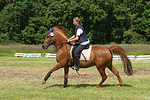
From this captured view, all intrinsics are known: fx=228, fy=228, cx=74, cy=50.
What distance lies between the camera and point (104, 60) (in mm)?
10539

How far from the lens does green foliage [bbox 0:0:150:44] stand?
54438mm

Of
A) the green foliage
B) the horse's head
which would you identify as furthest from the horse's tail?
the green foliage

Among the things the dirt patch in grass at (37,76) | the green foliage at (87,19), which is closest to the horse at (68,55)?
the dirt patch in grass at (37,76)

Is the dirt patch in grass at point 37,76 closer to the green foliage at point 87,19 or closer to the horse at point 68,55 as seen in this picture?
the horse at point 68,55

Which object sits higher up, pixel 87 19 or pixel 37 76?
pixel 87 19

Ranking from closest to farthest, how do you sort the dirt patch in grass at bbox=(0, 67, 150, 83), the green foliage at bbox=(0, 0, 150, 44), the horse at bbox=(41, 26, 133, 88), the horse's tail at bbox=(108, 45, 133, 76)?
the horse at bbox=(41, 26, 133, 88) < the horse's tail at bbox=(108, 45, 133, 76) < the dirt patch in grass at bbox=(0, 67, 150, 83) < the green foliage at bbox=(0, 0, 150, 44)

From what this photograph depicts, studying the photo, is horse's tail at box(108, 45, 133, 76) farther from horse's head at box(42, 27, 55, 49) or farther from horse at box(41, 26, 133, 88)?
horse's head at box(42, 27, 55, 49)

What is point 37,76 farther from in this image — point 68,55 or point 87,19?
point 87,19

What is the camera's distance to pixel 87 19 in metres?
56.8

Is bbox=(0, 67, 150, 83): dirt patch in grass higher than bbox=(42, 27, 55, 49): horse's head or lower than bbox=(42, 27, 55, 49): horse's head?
lower

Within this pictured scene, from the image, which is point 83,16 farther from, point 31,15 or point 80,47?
point 80,47

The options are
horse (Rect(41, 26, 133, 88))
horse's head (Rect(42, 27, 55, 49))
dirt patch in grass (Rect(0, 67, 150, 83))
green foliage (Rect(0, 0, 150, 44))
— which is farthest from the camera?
green foliage (Rect(0, 0, 150, 44))

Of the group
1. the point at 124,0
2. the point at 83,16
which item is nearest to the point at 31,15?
the point at 83,16

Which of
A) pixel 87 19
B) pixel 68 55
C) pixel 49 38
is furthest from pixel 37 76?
pixel 87 19
